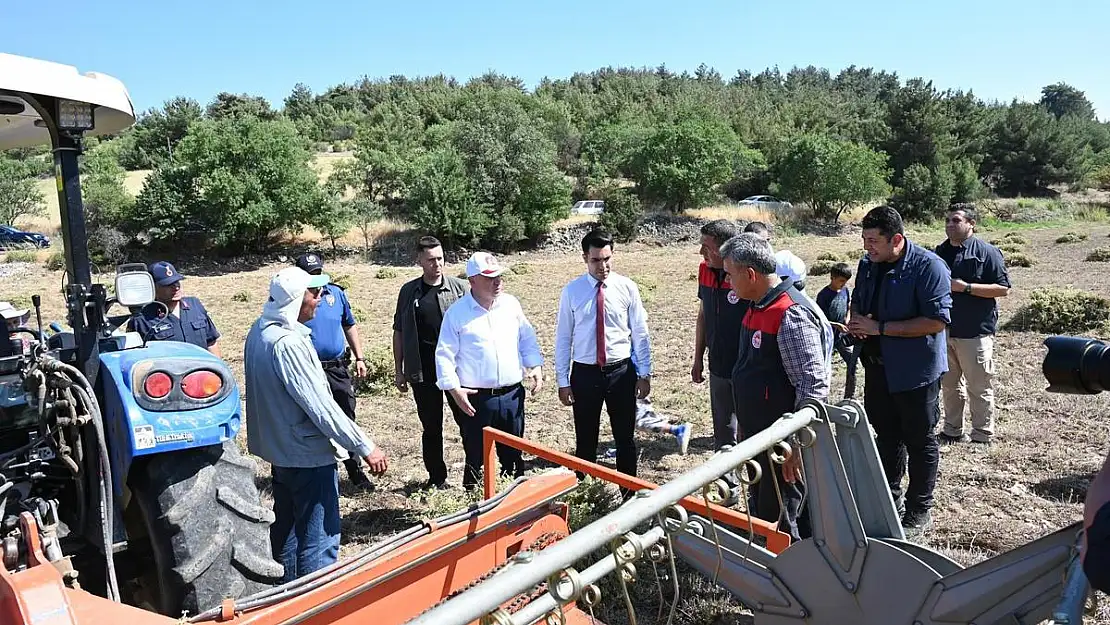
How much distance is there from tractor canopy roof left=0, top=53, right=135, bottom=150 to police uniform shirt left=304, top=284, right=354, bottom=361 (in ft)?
6.40

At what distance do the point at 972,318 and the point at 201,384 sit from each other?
16.6 ft

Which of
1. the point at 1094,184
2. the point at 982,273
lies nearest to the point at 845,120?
the point at 1094,184

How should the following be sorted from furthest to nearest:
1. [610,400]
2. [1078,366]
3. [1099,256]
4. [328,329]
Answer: [1099,256]
[328,329]
[610,400]
[1078,366]

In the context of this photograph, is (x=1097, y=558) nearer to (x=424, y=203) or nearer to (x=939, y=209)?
(x=424, y=203)

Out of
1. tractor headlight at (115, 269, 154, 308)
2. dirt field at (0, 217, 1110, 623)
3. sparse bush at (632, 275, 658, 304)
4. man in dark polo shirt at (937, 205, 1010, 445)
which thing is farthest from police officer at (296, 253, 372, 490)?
sparse bush at (632, 275, 658, 304)

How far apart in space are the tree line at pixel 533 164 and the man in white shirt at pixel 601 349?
20.9m

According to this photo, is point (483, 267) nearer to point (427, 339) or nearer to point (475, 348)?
point (475, 348)

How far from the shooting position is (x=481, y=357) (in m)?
4.55

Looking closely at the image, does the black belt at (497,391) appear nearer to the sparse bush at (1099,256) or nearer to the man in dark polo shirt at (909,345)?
the man in dark polo shirt at (909,345)

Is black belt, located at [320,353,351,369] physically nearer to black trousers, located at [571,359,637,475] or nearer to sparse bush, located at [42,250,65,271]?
black trousers, located at [571,359,637,475]

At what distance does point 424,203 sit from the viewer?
30922 millimetres

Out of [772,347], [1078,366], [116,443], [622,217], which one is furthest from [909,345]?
[622,217]

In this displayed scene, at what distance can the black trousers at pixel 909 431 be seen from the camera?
4.11 meters

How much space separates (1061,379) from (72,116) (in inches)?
132
